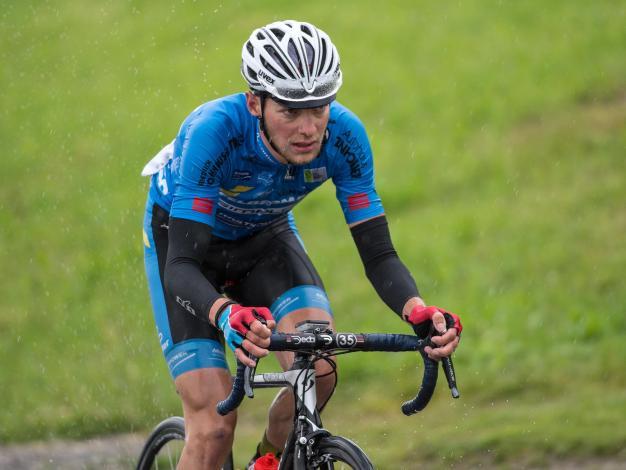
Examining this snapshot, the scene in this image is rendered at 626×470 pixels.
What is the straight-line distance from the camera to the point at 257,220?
19.0 feet

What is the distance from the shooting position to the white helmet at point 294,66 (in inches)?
192

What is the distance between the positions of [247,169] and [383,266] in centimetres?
82

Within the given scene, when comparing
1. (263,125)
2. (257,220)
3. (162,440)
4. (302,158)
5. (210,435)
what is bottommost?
(162,440)

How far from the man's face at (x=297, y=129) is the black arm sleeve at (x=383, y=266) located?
0.56 m

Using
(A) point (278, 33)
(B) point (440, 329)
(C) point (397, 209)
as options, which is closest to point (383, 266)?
(B) point (440, 329)

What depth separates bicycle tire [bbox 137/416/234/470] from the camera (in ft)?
19.9

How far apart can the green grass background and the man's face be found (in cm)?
359

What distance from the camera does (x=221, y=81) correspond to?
727 inches

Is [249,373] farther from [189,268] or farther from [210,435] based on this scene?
[210,435]

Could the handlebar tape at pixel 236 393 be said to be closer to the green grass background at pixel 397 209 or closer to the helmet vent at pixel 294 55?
the helmet vent at pixel 294 55

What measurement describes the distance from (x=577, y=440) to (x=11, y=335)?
22.1ft

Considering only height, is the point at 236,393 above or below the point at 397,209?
above

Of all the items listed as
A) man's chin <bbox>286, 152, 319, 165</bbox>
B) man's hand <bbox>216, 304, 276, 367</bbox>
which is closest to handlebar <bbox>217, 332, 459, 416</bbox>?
man's hand <bbox>216, 304, 276, 367</bbox>

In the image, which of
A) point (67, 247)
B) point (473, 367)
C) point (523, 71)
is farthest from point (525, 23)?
point (473, 367)
